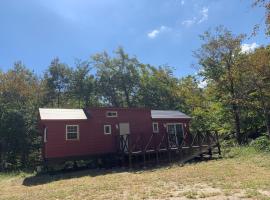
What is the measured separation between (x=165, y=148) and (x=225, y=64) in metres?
11.1

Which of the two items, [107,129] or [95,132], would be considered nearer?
[95,132]

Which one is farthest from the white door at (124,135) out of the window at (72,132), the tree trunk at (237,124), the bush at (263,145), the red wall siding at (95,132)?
the tree trunk at (237,124)

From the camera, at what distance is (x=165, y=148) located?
23250 mm

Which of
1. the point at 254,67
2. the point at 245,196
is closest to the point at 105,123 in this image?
the point at 254,67

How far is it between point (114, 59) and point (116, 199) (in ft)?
126

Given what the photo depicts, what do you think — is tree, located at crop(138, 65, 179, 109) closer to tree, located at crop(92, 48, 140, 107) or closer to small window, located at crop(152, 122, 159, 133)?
tree, located at crop(92, 48, 140, 107)

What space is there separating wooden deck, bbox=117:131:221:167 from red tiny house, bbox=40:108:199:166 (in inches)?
3.7

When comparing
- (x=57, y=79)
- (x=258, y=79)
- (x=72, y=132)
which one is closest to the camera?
(x=72, y=132)

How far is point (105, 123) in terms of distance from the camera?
22375 mm

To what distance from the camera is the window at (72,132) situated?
20656mm

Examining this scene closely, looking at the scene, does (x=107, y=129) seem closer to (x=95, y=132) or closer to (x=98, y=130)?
(x=98, y=130)

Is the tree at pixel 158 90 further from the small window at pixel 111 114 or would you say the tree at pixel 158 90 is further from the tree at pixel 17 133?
the small window at pixel 111 114

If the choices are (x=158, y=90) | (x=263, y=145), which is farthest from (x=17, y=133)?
(x=158, y=90)

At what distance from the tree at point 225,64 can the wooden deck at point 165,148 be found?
19.9ft
